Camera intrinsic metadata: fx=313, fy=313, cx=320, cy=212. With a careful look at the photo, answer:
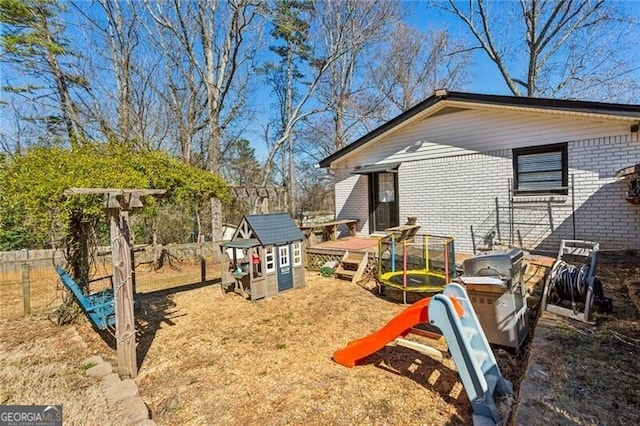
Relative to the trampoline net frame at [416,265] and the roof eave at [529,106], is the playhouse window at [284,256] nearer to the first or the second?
the trampoline net frame at [416,265]

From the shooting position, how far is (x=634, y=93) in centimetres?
1438

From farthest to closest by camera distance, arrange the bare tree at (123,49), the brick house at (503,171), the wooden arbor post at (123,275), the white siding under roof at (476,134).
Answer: the bare tree at (123,49) → the white siding under roof at (476,134) → the brick house at (503,171) → the wooden arbor post at (123,275)

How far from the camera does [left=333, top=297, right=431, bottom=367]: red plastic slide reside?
3139 mm

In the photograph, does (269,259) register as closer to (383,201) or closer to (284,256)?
(284,256)

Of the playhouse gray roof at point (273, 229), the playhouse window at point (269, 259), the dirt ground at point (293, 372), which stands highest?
the playhouse gray roof at point (273, 229)

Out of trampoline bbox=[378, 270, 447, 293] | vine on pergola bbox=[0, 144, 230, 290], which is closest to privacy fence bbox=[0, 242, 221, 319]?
vine on pergola bbox=[0, 144, 230, 290]

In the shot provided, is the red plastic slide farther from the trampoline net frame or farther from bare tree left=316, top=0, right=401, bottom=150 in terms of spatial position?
bare tree left=316, top=0, right=401, bottom=150

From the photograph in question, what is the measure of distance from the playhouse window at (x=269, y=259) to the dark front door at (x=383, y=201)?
193 inches

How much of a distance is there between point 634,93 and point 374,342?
18.9 metres

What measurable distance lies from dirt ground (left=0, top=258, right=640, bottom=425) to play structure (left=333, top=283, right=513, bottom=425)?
0.26 m

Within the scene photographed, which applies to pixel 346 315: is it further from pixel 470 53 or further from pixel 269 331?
pixel 470 53

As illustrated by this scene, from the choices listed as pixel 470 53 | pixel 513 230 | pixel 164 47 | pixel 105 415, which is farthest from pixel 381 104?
pixel 105 415

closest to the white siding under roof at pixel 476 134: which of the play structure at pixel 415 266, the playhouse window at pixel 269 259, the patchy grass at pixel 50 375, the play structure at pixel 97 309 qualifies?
the play structure at pixel 415 266

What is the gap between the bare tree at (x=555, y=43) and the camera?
1345 centimetres
